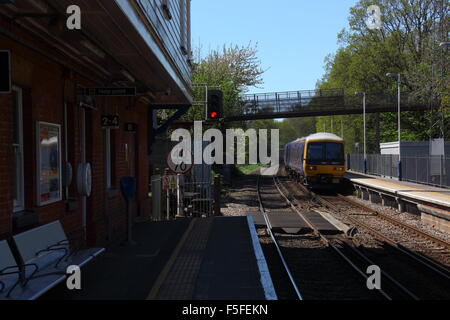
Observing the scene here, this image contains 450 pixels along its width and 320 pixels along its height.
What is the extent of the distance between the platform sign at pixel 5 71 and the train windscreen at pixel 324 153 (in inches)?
927

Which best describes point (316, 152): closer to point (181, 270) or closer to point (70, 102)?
point (70, 102)

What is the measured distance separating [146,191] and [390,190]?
34.7 feet

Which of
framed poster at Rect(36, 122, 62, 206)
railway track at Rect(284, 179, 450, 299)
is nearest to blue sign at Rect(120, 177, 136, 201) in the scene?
framed poster at Rect(36, 122, 62, 206)

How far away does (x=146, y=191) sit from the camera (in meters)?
14.5

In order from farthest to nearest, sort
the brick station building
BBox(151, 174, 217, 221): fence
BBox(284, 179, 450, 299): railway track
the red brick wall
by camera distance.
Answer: BBox(151, 174, 217, 221): fence < BBox(284, 179, 450, 299): railway track < the brick station building < the red brick wall

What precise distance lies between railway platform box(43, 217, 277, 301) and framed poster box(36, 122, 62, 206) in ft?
3.77

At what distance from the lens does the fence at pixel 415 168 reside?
74.6ft

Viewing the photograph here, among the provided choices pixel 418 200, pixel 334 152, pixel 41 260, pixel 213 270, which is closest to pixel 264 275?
pixel 213 270

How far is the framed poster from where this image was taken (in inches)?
263

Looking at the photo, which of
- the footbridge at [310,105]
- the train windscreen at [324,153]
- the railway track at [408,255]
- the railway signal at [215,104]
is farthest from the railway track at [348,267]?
the footbridge at [310,105]

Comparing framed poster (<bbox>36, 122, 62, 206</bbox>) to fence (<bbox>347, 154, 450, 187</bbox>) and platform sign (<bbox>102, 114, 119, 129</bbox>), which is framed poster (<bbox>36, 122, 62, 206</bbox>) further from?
fence (<bbox>347, 154, 450, 187</bbox>)

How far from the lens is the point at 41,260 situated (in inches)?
231

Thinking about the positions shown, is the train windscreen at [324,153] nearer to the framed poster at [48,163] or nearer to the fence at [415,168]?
the fence at [415,168]
